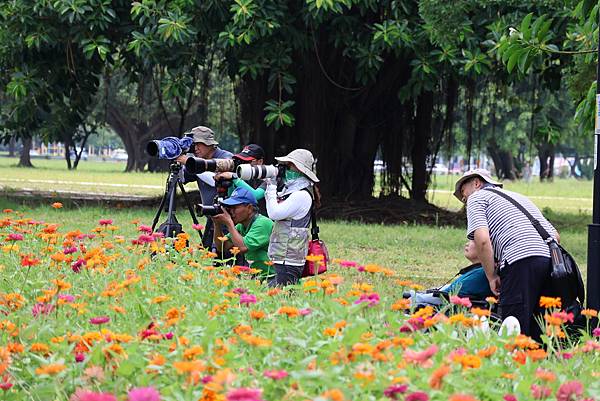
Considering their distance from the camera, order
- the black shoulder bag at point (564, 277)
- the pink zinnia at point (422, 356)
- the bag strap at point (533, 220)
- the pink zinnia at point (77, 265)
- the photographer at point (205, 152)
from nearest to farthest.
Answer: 1. the pink zinnia at point (422, 356)
2. the pink zinnia at point (77, 265)
3. the black shoulder bag at point (564, 277)
4. the bag strap at point (533, 220)
5. the photographer at point (205, 152)

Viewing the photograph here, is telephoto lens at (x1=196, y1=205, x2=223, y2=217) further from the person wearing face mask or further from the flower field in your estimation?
the flower field

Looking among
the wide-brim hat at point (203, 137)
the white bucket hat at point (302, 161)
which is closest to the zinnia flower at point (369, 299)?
the white bucket hat at point (302, 161)

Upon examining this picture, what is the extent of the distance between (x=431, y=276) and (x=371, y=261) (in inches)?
41.8

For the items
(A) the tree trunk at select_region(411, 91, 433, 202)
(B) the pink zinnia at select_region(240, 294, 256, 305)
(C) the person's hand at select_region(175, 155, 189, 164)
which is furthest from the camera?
(A) the tree trunk at select_region(411, 91, 433, 202)

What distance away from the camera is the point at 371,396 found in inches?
125

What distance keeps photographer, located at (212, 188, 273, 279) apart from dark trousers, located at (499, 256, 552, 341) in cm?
158

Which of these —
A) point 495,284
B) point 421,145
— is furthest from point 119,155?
point 495,284

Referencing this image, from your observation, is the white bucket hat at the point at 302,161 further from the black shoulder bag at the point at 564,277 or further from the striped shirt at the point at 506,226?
the black shoulder bag at the point at 564,277

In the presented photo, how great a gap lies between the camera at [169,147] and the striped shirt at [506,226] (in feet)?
8.48

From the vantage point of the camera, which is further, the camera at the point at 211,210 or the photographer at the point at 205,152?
the photographer at the point at 205,152

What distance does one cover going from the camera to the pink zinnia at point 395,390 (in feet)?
9.91

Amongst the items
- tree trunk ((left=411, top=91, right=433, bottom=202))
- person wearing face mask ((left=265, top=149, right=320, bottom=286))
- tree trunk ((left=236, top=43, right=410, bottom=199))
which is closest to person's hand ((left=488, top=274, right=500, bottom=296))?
A: person wearing face mask ((left=265, top=149, right=320, bottom=286))

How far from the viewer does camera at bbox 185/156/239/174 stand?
721 centimetres

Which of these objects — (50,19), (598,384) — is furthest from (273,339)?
(50,19)
